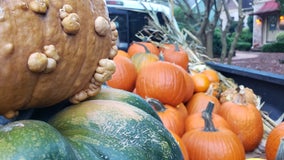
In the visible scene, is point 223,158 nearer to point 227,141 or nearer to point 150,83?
point 227,141

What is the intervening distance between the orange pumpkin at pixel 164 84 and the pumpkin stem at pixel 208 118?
44cm

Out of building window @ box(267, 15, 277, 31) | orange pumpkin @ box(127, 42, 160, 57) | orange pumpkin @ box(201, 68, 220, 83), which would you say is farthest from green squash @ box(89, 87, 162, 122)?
building window @ box(267, 15, 277, 31)

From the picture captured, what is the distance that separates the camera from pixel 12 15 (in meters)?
0.78

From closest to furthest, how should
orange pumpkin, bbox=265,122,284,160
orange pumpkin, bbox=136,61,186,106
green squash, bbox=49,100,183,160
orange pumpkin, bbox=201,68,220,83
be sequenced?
1. green squash, bbox=49,100,183,160
2. orange pumpkin, bbox=265,122,284,160
3. orange pumpkin, bbox=136,61,186,106
4. orange pumpkin, bbox=201,68,220,83

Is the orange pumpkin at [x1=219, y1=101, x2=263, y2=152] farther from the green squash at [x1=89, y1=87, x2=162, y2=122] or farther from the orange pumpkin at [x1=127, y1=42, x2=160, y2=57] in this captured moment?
the green squash at [x1=89, y1=87, x2=162, y2=122]

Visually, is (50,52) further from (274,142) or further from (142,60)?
(142,60)

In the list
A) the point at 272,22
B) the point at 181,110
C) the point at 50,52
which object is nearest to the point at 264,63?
the point at 181,110

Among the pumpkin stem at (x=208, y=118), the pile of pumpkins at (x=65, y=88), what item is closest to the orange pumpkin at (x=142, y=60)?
the pumpkin stem at (x=208, y=118)

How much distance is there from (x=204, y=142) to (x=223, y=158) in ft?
0.46

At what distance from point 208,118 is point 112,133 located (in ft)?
4.60

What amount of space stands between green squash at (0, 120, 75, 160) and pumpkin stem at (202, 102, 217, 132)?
1.52 m

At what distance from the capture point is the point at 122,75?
2926 millimetres

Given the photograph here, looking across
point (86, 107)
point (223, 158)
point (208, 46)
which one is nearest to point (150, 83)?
point (223, 158)

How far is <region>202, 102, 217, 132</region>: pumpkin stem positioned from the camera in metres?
2.23
